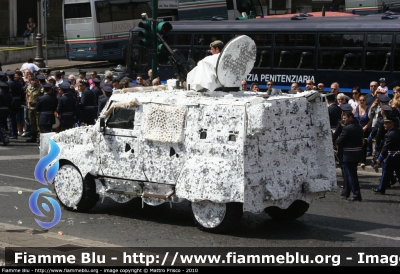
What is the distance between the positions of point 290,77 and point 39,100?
7690mm

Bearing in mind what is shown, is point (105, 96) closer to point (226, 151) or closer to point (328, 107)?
point (328, 107)

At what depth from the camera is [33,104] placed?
22.0 metres

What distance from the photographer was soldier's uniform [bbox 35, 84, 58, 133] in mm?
20188

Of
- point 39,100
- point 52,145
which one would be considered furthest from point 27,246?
point 39,100

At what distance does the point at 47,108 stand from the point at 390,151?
8871mm

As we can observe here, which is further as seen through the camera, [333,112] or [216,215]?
[333,112]

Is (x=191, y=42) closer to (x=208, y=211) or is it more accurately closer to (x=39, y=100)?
(x=39, y=100)

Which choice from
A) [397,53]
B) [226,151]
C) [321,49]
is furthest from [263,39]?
[226,151]

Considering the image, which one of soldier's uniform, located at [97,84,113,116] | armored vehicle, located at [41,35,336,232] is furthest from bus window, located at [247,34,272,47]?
armored vehicle, located at [41,35,336,232]

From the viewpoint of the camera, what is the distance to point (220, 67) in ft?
39.6

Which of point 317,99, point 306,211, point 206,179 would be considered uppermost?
point 317,99

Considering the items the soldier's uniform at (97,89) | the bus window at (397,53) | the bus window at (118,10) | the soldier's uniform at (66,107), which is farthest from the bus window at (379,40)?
the bus window at (118,10)

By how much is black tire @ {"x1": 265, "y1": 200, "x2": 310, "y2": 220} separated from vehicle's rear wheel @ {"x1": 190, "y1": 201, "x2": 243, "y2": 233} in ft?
4.00

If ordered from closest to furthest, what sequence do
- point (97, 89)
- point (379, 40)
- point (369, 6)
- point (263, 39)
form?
point (97, 89) < point (379, 40) < point (263, 39) < point (369, 6)
